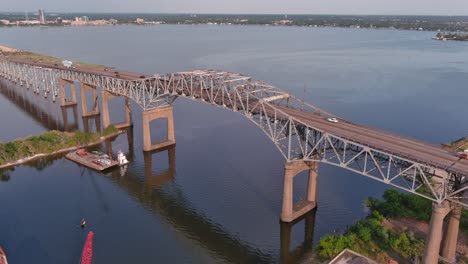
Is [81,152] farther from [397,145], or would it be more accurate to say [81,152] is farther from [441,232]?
[441,232]

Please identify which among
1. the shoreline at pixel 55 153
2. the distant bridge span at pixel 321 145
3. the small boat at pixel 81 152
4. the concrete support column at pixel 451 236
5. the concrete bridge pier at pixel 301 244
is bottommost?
the concrete bridge pier at pixel 301 244

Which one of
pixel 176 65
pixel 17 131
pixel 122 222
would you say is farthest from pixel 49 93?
pixel 122 222

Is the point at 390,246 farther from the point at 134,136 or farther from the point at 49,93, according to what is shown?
the point at 49,93

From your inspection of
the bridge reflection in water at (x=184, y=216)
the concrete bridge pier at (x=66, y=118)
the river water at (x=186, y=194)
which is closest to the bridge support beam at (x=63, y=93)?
the concrete bridge pier at (x=66, y=118)

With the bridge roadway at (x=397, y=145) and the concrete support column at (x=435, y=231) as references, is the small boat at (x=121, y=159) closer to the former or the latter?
the bridge roadway at (x=397, y=145)

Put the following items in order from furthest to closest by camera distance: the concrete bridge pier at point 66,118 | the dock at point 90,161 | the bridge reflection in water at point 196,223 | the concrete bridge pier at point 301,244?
the concrete bridge pier at point 66,118
the dock at point 90,161
the bridge reflection in water at point 196,223
the concrete bridge pier at point 301,244
